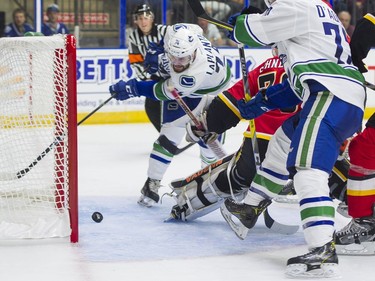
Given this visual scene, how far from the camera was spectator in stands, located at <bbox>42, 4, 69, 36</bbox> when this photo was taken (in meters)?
8.04

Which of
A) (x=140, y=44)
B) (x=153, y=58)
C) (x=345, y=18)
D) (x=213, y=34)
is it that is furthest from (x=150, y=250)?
(x=345, y=18)

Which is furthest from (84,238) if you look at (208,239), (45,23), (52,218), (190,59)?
(45,23)

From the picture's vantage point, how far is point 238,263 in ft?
12.2

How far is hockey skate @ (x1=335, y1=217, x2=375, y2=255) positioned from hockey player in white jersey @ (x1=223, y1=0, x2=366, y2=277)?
0.42m

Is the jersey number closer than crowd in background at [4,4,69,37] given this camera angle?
Yes

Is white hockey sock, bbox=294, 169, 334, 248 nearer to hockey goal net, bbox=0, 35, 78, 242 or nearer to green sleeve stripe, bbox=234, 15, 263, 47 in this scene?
green sleeve stripe, bbox=234, 15, 263, 47

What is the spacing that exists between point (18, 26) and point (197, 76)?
363 centimetres

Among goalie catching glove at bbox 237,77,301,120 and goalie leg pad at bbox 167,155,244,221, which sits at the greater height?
goalie catching glove at bbox 237,77,301,120

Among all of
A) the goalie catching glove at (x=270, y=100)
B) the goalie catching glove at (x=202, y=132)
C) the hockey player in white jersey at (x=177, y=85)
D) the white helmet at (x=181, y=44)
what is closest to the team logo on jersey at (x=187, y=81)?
the hockey player in white jersey at (x=177, y=85)

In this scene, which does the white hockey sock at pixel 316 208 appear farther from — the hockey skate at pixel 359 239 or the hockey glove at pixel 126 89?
the hockey glove at pixel 126 89

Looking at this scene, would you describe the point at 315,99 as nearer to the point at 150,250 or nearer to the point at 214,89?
the point at 150,250

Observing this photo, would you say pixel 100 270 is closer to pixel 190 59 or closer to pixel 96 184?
pixel 190 59

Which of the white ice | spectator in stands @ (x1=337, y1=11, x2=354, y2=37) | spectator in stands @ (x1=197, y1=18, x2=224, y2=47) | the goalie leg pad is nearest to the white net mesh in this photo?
the white ice

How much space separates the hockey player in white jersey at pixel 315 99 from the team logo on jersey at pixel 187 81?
965 mm
